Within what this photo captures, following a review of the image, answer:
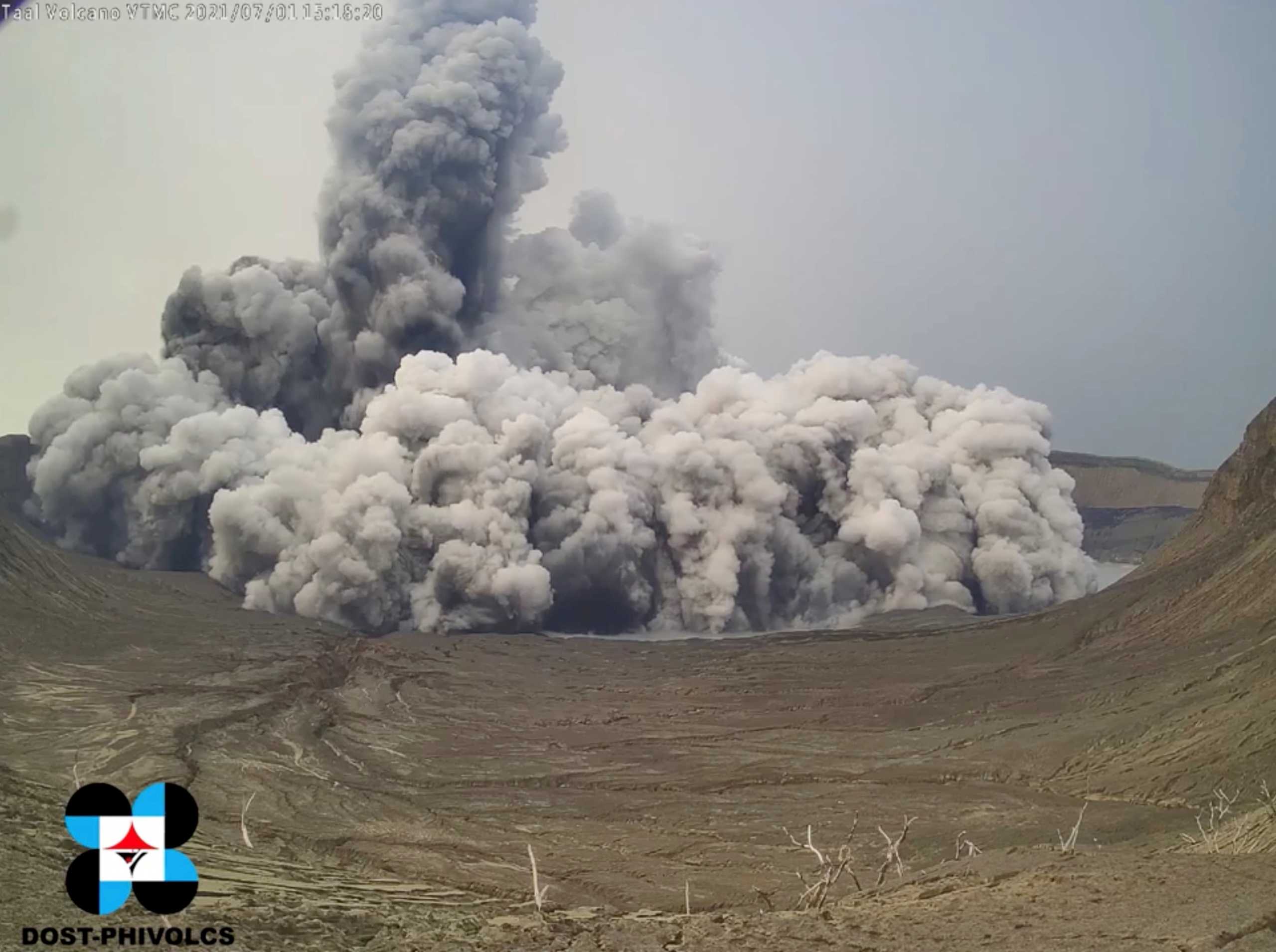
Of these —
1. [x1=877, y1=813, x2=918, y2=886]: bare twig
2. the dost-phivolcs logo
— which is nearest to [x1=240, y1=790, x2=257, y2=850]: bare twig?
the dost-phivolcs logo

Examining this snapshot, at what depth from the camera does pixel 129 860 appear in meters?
12.0

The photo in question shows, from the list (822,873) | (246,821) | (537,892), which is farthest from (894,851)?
(246,821)

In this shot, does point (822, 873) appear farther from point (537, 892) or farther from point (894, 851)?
point (537, 892)

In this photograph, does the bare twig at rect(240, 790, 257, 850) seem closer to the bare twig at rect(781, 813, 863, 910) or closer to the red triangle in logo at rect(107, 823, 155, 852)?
the red triangle in logo at rect(107, 823, 155, 852)

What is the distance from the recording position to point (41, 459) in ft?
189

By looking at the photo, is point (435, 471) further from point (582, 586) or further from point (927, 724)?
point (927, 724)

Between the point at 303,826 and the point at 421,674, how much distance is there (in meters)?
17.6

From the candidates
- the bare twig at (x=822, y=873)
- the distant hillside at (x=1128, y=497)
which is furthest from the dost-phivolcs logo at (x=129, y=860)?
the distant hillside at (x=1128, y=497)

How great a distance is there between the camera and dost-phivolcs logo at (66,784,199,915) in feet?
39.3

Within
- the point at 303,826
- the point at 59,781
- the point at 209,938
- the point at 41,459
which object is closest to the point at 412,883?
the point at 303,826

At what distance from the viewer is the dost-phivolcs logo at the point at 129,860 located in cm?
1198

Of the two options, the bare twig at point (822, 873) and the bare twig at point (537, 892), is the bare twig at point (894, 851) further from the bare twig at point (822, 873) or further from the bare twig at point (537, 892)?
the bare twig at point (537, 892)

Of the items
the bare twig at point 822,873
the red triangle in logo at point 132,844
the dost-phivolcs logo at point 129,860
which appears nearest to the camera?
the red triangle in logo at point 132,844

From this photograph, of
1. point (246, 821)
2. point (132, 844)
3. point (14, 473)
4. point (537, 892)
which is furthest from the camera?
point (14, 473)
